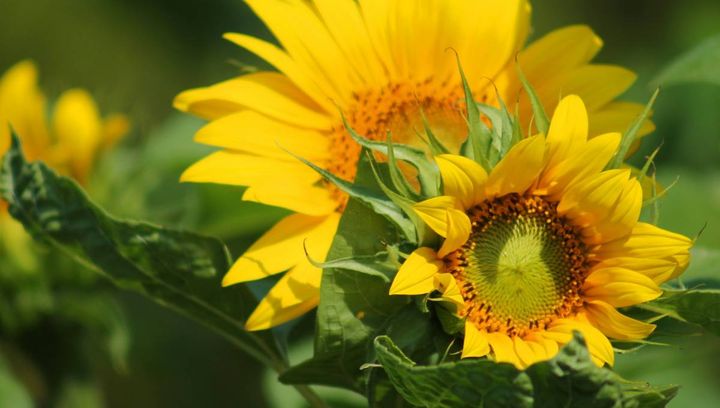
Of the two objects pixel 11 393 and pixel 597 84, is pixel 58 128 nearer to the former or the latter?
pixel 11 393

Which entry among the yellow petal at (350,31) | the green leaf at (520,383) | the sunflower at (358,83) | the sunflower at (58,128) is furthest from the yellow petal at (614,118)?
the sunflower at (58,128)

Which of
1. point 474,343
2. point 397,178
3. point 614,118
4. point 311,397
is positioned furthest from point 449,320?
point 614,118

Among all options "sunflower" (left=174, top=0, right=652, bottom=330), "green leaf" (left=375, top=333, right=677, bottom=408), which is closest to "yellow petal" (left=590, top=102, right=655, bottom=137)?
"sunflower" (left=174, top=0, right=652, bottom=330)

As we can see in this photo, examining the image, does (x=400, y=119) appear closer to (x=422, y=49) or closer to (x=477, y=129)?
(x=422, y=49)

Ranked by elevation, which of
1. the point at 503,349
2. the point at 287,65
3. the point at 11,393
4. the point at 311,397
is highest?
the point at 287,65

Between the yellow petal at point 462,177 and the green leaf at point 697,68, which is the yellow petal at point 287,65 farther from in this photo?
the green leaf at point 697,68
